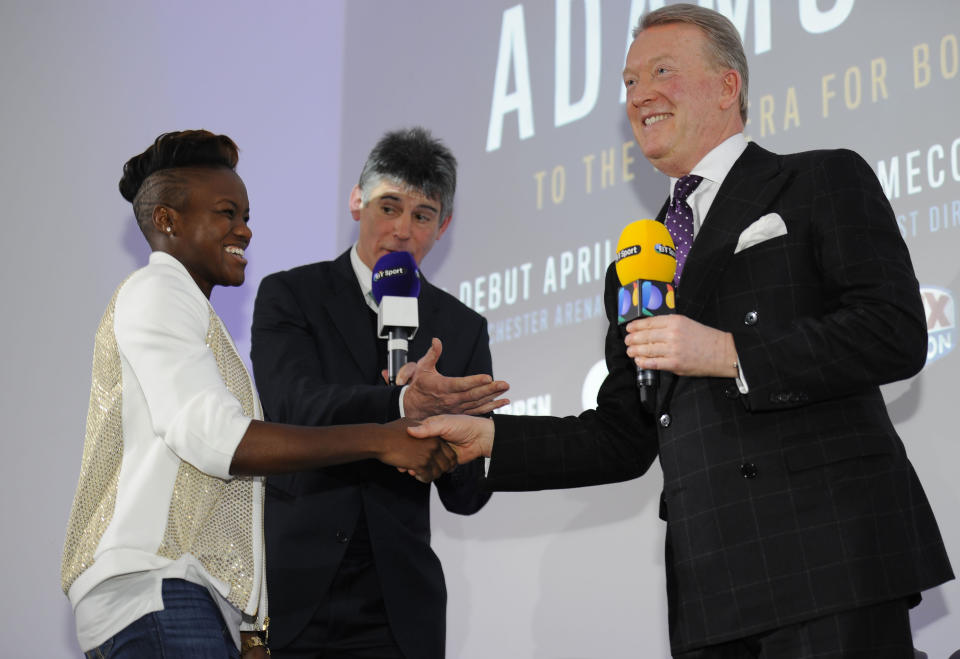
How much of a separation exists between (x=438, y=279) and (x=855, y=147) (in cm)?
190

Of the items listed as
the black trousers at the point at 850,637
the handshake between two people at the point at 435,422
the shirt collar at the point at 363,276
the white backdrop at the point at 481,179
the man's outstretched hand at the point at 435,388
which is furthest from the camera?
the white backdrop at the point at 481,179

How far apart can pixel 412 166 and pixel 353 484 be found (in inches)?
44.0

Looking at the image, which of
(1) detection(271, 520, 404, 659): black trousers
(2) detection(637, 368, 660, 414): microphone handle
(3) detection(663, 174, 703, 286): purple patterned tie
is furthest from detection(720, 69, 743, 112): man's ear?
(1) detection(271, 520, 404, 659): black trousers

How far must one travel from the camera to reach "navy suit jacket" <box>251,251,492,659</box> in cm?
274

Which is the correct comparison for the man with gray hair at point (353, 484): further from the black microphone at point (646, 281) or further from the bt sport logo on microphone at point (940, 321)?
the bt sport logo on microphone at point (940, 321)

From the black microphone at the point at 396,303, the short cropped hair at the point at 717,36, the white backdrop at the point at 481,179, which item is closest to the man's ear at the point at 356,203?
the black microphone at the point at 396,303

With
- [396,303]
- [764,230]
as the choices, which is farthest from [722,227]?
[396,303]

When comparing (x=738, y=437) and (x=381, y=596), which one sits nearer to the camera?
(x=738, y=437)

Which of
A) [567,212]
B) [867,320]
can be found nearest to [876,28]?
[567,212]

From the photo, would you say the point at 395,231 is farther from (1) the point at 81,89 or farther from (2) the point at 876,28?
(1) the point at 81,89

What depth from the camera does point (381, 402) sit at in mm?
2793

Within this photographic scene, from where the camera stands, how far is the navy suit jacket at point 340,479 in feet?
9.00

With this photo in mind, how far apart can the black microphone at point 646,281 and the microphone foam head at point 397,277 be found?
94 cm

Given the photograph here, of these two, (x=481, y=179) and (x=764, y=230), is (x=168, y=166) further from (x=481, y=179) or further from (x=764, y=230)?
(x=481, y=179)
